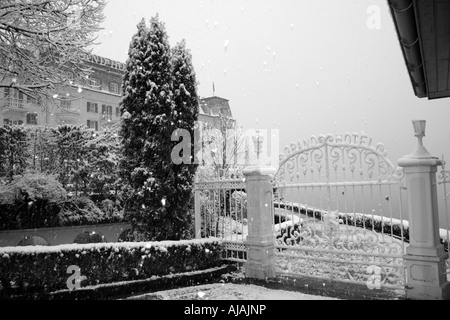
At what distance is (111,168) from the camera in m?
16.6

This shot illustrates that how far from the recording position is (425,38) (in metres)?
4.49

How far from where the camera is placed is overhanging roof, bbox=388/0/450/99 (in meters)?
3.75

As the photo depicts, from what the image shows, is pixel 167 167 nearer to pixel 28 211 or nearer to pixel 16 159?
pixel 28 211

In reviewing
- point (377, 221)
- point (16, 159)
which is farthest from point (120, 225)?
point (377, 221)

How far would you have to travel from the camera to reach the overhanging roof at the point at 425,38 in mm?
3750

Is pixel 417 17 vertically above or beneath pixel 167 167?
above

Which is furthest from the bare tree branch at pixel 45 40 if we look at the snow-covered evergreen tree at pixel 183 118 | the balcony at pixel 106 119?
the balcony at pixel 106 119

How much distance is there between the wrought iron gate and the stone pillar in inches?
7.9

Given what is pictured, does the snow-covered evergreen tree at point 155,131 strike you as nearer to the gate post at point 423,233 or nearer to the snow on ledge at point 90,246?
the snow on ledge at point 90,246

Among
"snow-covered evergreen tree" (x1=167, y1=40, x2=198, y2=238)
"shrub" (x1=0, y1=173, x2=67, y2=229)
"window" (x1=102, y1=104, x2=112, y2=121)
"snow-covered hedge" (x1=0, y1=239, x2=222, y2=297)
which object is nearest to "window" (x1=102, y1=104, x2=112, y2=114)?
"window" (x1=102, y1=104, x2=112, y2=121)

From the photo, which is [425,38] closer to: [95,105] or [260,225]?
[260,225]

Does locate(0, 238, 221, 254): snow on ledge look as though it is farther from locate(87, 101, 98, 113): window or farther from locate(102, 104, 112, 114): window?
locate(102, 104, 112, 114): window

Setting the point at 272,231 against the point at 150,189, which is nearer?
the point at 272,231

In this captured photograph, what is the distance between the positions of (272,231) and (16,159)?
12.7 metres
